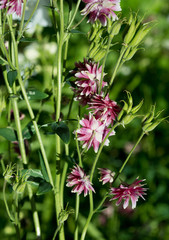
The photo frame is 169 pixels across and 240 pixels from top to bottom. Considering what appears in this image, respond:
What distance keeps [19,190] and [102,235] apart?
20.1 inches

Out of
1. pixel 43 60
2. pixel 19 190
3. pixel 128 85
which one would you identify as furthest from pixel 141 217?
pixel 19 190

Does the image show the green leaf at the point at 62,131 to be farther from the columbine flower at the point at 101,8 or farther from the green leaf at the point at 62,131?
the columbine flower at the point at 101,8

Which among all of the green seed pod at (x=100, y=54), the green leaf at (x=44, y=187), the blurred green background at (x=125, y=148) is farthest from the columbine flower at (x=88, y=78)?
the blurred green background at (x=125, y=148)

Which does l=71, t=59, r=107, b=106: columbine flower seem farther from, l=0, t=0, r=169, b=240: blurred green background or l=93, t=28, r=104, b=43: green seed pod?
l=0, t=0, r=169, b=240: blurred green background

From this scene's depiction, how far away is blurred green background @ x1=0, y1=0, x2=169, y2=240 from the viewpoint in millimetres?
796

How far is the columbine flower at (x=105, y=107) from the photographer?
36 centimetres

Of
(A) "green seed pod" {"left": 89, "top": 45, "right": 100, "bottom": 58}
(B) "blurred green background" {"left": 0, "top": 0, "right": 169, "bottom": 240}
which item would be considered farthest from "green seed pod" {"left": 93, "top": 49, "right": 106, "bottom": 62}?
(B) "blurred green background" {"left": 0, "top": 0, "right": 169, "bottom": 240}

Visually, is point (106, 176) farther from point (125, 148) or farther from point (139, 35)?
point (125, 148)

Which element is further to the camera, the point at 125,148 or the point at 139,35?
the point at 125,148

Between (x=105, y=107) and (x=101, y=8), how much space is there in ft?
0.40

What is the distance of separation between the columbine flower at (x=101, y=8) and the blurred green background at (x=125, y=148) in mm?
288

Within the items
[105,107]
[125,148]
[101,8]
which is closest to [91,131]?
[105,107]

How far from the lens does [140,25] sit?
0.38 m

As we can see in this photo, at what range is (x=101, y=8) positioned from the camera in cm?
39
